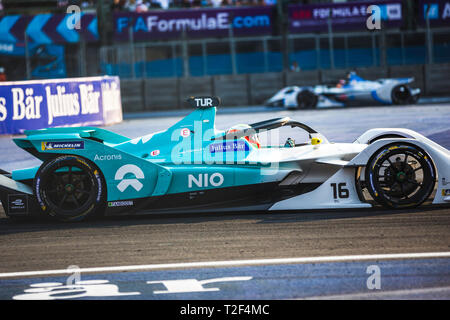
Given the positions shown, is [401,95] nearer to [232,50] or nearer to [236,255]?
[232,50]

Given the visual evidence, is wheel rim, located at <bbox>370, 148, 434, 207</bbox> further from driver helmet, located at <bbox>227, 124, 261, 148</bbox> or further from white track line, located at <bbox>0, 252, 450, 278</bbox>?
white track line, located at <bbox>0, 252, 450, 278</bbox>

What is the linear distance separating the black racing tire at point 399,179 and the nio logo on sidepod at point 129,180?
2360mm

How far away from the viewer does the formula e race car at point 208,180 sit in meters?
7.20

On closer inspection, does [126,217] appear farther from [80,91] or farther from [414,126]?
[80,91]

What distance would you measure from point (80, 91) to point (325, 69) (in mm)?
11802

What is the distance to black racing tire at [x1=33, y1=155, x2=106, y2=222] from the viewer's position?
7.18m

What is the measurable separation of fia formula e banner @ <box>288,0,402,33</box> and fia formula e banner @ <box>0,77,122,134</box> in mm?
12669

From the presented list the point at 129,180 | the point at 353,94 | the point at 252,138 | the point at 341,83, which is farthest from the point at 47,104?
the point at 129,180

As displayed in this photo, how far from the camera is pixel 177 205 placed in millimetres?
7348

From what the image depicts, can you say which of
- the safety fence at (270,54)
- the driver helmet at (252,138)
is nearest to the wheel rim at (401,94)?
the safety fence at (270,54)

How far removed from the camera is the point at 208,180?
23.9 feet

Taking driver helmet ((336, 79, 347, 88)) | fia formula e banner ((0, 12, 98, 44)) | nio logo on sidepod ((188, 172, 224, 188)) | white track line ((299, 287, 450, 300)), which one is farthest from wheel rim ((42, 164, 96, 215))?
fia formula e banner ((0, 12, 98, 44))

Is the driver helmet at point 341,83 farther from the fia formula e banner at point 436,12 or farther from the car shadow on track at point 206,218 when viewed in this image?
the car shadow on track at point 206,218

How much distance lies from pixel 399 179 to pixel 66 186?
3444 millimetres
